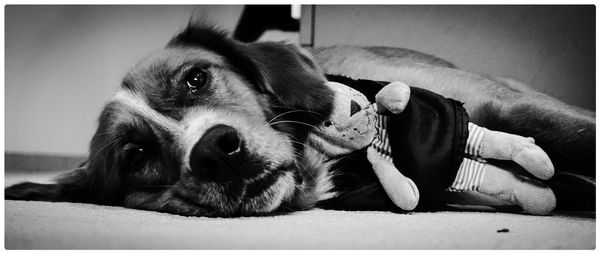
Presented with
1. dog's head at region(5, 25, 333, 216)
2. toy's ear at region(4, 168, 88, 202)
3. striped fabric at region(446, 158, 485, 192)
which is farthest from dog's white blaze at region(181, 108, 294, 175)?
toy's ear at region(4, 168, 88, 202)

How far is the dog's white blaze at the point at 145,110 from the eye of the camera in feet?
4.56

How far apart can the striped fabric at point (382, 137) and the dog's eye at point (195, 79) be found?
0.51 metres

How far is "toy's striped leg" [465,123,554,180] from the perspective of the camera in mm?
1255

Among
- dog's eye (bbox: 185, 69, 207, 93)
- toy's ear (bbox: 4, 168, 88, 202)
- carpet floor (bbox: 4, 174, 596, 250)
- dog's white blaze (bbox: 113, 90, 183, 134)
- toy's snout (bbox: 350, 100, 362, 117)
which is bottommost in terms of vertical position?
toy's ear (bbox: 4, 168, 88, 202)

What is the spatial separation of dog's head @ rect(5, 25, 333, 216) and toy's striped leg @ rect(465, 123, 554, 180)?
0.39 meters

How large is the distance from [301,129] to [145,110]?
0.45 meters

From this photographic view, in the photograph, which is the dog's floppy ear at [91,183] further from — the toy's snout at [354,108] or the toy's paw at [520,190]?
the toy's paw at [520,190]

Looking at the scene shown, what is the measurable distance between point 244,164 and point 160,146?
0.29m

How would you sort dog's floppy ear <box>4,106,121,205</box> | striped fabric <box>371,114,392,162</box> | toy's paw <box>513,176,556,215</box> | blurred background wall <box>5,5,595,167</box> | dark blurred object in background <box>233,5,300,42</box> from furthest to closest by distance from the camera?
1. dark blurred object in background <box>233,5,300,42</box>
2. blurred background wall <box>5,5,595,167</box>
3. dog's floppy ear <box>4,106,121,205</box>
4. striped fabric <box>371,114,392,162</box>
5. toy's paw <box>513,176,556,215</box>

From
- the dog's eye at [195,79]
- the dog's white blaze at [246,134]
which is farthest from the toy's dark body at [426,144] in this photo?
the dog's eye at [195,79]

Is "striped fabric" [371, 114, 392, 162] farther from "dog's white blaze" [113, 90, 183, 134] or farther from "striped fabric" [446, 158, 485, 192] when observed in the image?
"dog's white blaze" [113, 90, 183, 134]

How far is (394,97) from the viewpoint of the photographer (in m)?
1.34

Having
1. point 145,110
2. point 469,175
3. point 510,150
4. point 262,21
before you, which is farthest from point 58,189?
point 510,150

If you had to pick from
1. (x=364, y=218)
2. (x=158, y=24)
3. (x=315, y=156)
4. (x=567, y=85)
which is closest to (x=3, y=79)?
(x=158, y=24)
